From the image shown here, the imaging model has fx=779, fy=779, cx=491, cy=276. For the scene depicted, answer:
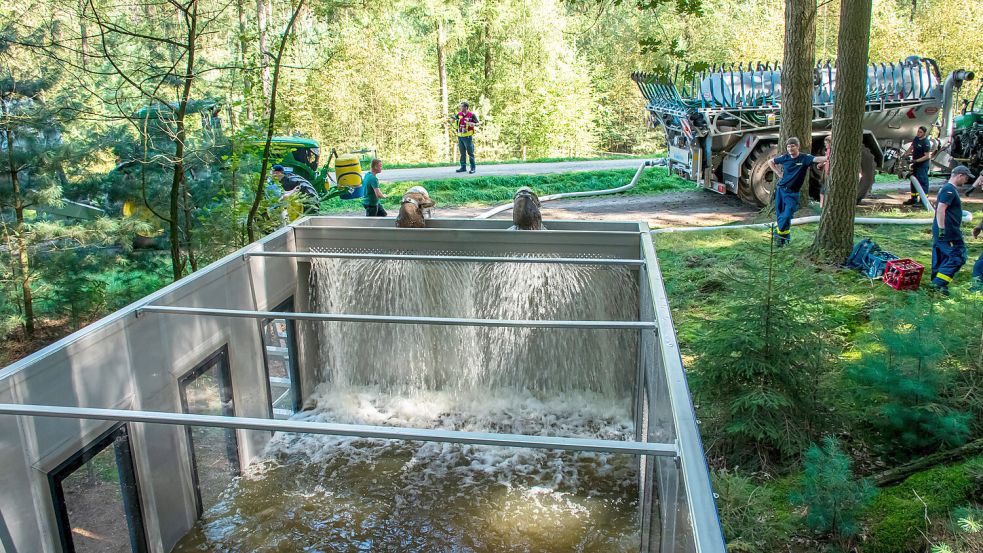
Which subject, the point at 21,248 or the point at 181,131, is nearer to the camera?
the point at 181,131

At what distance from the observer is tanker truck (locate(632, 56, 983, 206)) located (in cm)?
1349

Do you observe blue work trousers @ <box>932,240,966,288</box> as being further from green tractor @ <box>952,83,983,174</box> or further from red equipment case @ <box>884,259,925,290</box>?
green tractor @ <box>952,83,983,174</box>

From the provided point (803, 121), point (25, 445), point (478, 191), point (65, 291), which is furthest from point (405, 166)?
point (25, 445)

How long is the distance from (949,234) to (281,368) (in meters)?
7.14

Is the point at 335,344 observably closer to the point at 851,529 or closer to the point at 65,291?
the point at 65,291

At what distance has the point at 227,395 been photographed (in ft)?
21.8

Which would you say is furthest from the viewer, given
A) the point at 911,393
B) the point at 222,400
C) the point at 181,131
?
the point at 181,131

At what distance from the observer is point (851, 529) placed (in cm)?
425

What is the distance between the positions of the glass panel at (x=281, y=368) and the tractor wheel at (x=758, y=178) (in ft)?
29.4

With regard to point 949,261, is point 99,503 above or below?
below

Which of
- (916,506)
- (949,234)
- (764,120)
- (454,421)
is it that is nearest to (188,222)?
(454,421)

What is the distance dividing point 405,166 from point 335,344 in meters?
14.6

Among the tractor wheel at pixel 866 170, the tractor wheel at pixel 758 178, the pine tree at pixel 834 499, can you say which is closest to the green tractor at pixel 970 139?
the tractor wheel at pixel 866 170

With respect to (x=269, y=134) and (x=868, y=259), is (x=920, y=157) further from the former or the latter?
(x=269, y=134)
